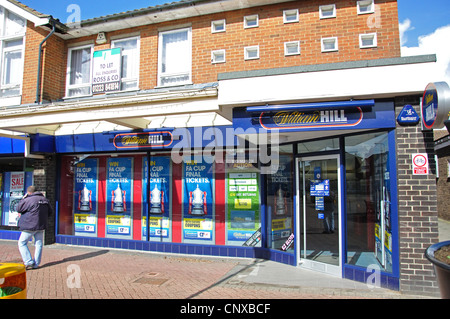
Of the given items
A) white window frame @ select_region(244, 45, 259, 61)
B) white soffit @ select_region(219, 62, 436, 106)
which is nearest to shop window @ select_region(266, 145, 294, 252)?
white soffit @ select_region(219, 62, 436, 106)

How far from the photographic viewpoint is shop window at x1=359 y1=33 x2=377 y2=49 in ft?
25.1

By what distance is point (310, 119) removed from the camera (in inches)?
227

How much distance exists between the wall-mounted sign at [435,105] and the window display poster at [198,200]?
4701 mm

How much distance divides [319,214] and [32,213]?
5.84 metres

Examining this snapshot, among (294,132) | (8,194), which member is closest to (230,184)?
(294,132)

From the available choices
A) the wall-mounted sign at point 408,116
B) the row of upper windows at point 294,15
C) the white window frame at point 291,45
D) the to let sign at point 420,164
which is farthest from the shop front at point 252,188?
the row of upper windows at point 294,15

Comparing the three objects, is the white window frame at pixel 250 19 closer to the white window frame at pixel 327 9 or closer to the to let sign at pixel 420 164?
the white window frame at pixel 327 9

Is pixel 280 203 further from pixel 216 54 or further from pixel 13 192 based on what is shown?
pixel 13 192

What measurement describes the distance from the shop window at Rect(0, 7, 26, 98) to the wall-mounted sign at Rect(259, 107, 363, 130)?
8.43m

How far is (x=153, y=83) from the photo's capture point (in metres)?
8.92

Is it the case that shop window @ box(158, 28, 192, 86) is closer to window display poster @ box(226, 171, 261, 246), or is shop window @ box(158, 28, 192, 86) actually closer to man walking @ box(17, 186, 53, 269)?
window display poster @ box(226, 171, 261, 246)

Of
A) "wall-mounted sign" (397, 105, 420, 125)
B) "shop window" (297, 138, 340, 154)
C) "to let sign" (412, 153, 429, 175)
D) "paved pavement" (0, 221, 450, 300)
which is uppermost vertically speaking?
"wall-mounted sign" (397, 105, 420, 125)

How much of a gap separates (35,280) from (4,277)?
3.05m

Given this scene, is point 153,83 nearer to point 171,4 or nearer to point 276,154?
point 171,4
